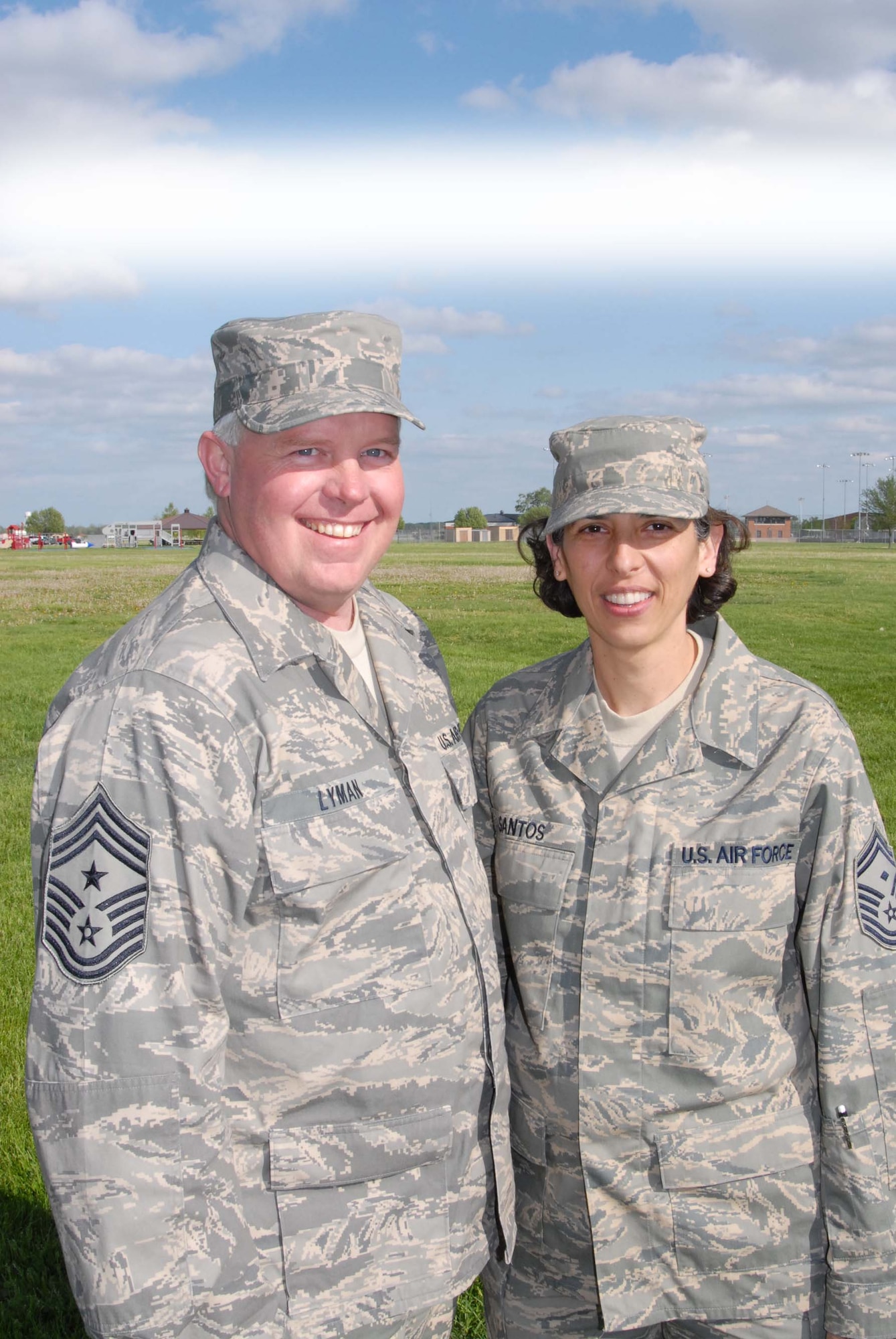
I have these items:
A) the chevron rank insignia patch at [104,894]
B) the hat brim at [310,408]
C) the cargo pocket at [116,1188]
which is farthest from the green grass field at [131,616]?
the hat brim at [310,408]

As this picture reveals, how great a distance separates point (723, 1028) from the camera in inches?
98.1

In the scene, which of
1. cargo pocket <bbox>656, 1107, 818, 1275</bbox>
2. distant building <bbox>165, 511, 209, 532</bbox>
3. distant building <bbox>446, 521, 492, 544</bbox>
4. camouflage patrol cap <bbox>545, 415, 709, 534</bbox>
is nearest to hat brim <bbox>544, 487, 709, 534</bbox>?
camouflage patrol cap <bbox>545, 415, 709, 534</bbox>

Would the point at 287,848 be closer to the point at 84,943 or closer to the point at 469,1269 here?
the point at 84,943

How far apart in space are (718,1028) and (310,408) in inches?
63.9

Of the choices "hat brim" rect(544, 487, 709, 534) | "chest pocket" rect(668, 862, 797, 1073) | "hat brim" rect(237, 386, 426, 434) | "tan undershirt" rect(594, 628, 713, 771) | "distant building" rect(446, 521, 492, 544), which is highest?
"distant building" rect(446, 521, 492, 544)

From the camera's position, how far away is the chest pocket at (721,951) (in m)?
2.49

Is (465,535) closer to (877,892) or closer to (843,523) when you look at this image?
(843,523)

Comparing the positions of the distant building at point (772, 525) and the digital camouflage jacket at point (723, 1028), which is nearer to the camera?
the digital camouflage jacket at point (723, 1028)

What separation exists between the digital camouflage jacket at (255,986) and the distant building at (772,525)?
416 ft

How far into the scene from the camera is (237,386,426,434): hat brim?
7.46 feet

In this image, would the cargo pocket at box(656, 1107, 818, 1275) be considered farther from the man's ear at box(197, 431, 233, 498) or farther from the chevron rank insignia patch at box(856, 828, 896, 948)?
the man's ear at box(197, 431, 233, 498)

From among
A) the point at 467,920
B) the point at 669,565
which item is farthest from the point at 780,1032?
the point at 669,565

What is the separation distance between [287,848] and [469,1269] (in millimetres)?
1087

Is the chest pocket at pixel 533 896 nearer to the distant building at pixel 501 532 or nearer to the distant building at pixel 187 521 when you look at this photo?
the distant building at pixel 501 532
